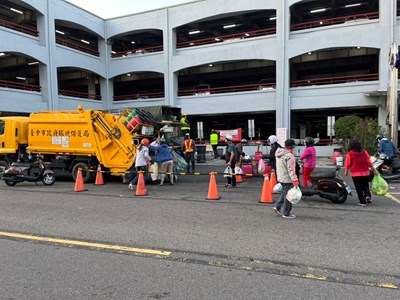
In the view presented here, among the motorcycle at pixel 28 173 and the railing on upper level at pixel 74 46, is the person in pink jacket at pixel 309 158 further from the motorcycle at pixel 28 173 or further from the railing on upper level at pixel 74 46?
the railing on upper level at pixel 74 46

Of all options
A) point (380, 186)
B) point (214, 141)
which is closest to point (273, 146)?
point (380, 186)

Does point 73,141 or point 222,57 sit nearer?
point 73,141

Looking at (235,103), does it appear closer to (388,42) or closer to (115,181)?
(388,42)

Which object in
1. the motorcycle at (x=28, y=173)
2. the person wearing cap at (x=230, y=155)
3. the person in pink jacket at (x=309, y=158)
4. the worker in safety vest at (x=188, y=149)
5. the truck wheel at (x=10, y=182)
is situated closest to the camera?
the person in pink jacket at (x=309, y=158)

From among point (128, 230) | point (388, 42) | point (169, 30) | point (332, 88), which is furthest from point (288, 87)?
point (128, 230)

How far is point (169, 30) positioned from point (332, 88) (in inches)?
549

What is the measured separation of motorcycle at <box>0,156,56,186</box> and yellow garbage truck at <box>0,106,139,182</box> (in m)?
1.02

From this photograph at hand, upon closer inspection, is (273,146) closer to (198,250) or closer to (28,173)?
(198,250)

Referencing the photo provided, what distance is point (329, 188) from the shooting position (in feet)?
27.1

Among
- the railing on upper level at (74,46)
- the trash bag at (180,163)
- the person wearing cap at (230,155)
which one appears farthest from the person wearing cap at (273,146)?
the railing on upper level at (74,46)

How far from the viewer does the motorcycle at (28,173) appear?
11969 millimetres

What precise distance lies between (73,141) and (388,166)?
11.6m

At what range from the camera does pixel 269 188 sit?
27.8 ft

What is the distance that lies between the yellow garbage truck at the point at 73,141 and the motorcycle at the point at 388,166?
847cm
